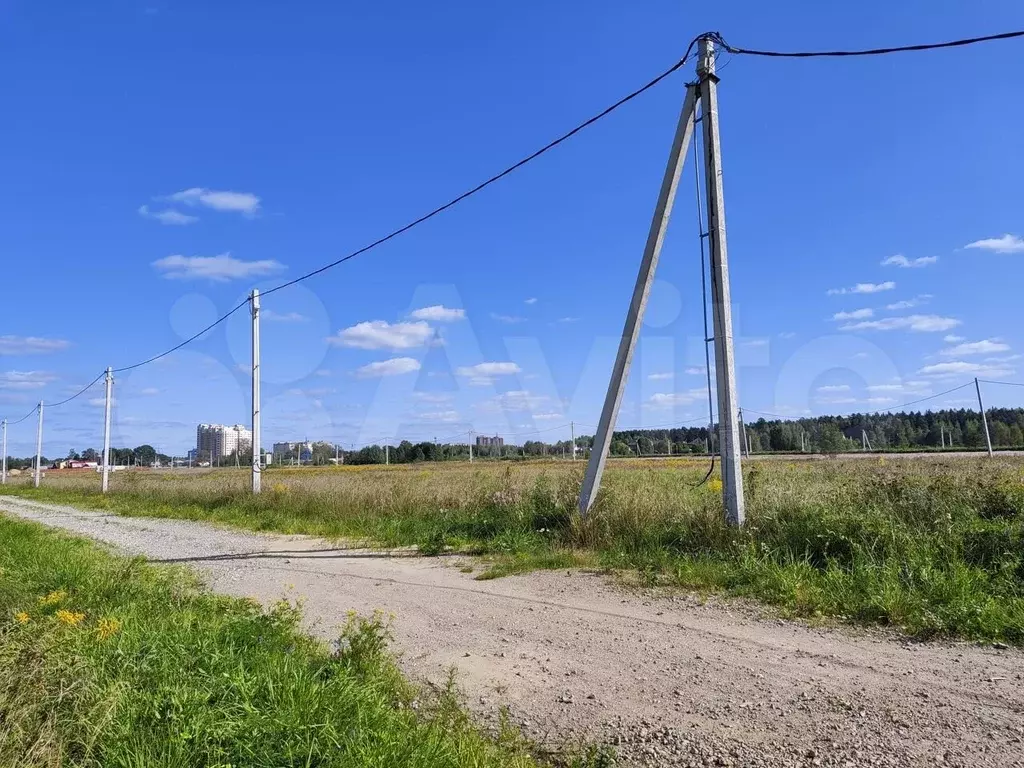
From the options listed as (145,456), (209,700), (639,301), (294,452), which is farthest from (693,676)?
(145,456)

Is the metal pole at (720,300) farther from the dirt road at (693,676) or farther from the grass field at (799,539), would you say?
the dirt road at (693,676)

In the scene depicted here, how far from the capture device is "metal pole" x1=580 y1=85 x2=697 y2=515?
28.5ft

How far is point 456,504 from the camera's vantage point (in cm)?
1222

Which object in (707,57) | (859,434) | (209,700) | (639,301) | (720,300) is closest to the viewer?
(209,700)

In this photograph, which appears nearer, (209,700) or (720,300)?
(209,700)

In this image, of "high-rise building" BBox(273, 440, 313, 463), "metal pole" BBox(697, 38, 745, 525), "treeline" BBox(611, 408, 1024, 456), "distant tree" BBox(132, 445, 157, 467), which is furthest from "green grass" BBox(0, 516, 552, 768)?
"distant tree" BBox(132, 445, 157, 467)

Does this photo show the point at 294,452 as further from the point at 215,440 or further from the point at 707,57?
the point at 707,57

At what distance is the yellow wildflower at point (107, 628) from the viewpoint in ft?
13.5

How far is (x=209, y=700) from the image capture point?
3150 mm

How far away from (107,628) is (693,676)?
381cm

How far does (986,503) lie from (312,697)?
25.0ft

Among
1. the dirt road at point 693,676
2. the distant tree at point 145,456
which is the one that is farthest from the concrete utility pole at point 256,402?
the distant tree at point 145,456

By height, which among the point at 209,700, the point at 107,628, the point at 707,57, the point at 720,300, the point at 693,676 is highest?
the point at 707,57

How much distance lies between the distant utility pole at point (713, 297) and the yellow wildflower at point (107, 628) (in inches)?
239
